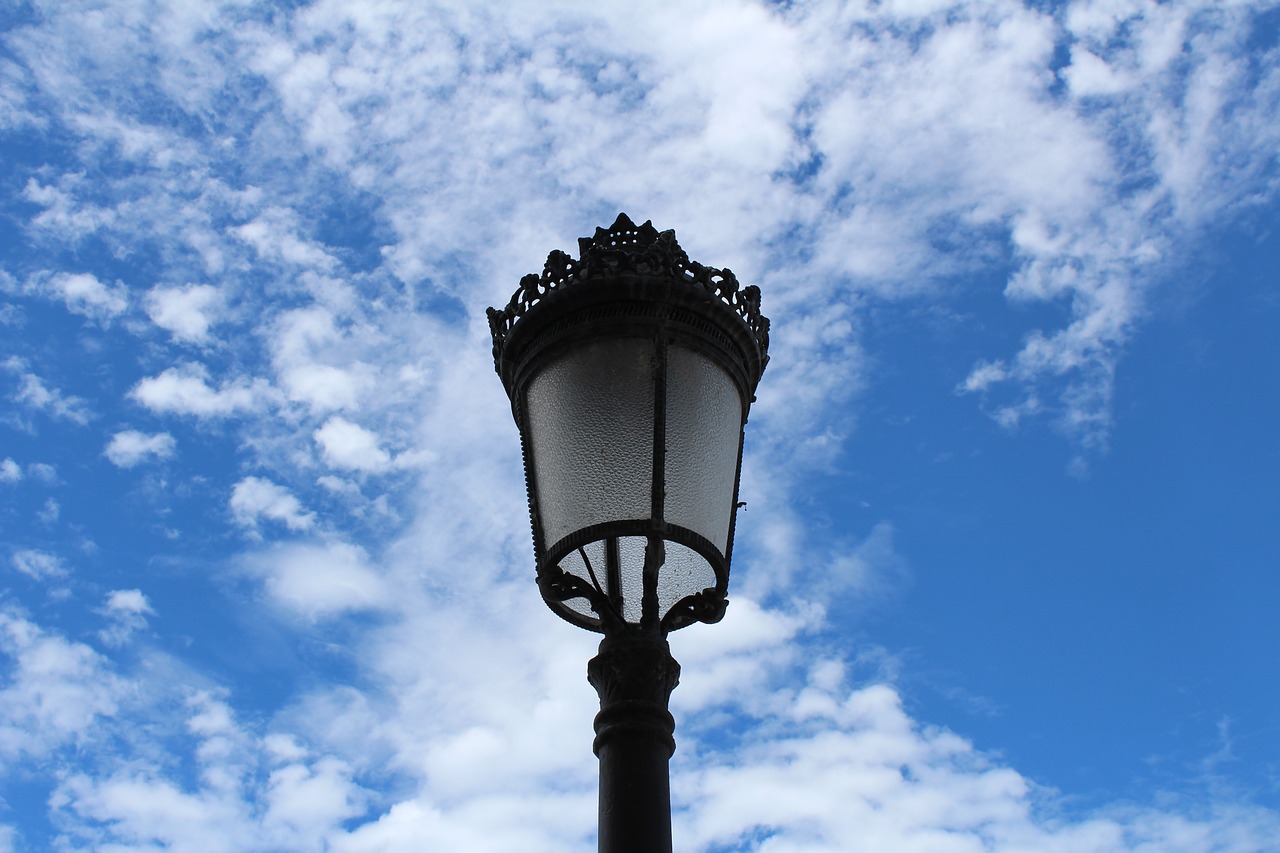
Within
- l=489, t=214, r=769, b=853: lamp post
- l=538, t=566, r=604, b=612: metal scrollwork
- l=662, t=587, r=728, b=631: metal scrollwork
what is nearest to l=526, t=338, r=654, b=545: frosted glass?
l=489, t=214, r=769, b=853: lamp post

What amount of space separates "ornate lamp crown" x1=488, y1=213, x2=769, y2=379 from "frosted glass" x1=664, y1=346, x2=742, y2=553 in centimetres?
29

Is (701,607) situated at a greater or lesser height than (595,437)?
lesser

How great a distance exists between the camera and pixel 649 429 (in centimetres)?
388

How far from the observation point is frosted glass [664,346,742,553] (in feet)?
12.7

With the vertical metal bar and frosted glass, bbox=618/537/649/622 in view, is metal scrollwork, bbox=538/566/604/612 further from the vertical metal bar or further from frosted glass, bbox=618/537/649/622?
frosted glass, bbox=618/537/649/622

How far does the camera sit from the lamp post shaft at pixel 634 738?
132 inches

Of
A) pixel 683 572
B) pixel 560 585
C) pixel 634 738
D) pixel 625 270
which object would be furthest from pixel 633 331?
pixel 634 738

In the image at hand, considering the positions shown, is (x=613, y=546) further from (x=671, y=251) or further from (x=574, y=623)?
(x=671, y=251)

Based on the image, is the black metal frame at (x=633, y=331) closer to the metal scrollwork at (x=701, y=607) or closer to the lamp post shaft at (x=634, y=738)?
the metal scrollwork at (x=701, y=607)

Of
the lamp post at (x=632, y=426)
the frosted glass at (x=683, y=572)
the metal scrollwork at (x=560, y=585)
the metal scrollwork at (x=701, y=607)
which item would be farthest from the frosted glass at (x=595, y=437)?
the frosted glass at (x=683, y=572)

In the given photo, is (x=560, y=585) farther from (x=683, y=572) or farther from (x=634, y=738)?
(x=683, y=572)

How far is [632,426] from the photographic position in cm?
390

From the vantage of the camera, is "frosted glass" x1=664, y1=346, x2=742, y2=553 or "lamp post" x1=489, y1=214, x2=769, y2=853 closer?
"lamp post" x1=489, y1=214, x2=769, y2=853

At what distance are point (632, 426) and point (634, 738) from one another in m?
1.01
